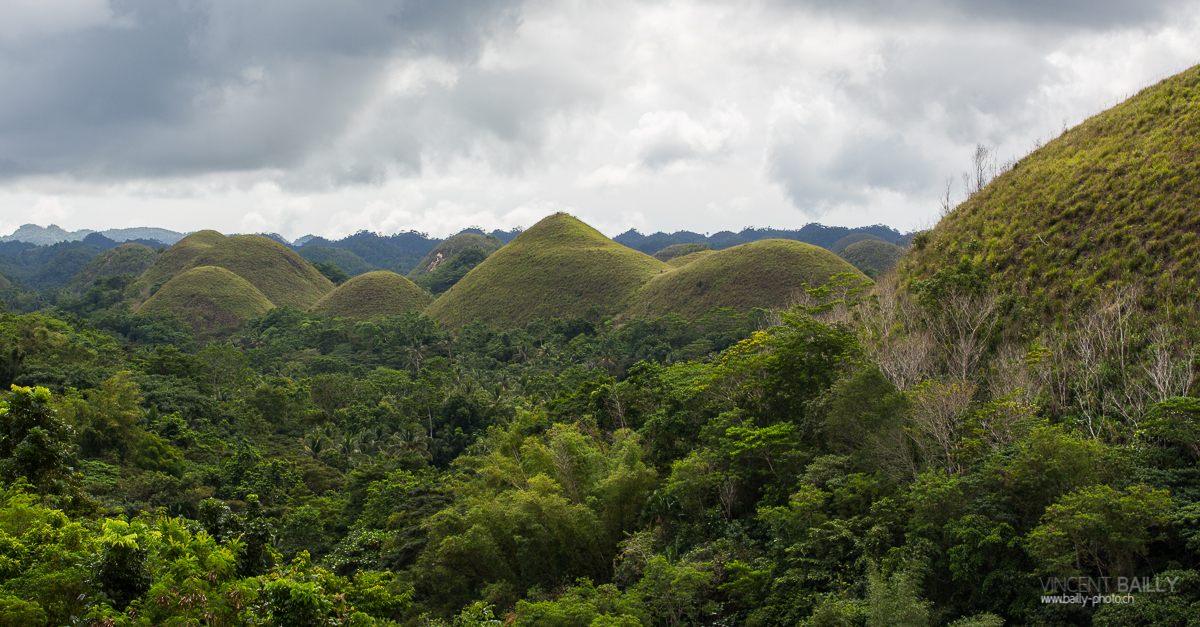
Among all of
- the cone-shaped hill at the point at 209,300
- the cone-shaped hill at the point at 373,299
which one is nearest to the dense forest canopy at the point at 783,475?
the cone-shaped hill at the point at 209,300

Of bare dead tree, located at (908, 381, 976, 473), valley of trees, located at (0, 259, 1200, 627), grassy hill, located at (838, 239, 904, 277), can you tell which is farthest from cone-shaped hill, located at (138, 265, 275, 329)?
grassy hill, located at (838, 239, 904, 277)

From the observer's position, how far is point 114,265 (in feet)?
511

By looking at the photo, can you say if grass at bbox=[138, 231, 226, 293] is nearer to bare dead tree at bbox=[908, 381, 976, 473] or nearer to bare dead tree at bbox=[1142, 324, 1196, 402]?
bare dead tree at bbox=[908, 381, 976, 473]

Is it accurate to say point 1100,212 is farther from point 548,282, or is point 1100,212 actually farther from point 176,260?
point 176,260

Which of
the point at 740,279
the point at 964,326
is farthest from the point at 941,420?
the point at 740,279

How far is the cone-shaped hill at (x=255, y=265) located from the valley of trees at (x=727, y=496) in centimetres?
9524

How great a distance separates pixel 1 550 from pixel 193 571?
293cm

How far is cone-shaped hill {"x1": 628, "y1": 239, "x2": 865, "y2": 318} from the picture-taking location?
271 feet

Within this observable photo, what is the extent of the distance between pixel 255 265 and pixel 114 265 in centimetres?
4870

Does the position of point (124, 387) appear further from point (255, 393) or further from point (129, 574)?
point (129, 574)

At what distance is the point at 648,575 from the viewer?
1555 cm

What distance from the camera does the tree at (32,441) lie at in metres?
13.3

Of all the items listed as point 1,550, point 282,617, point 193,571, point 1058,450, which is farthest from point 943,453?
point 1,550

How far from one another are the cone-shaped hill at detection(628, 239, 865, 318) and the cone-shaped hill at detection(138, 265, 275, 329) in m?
67.8
